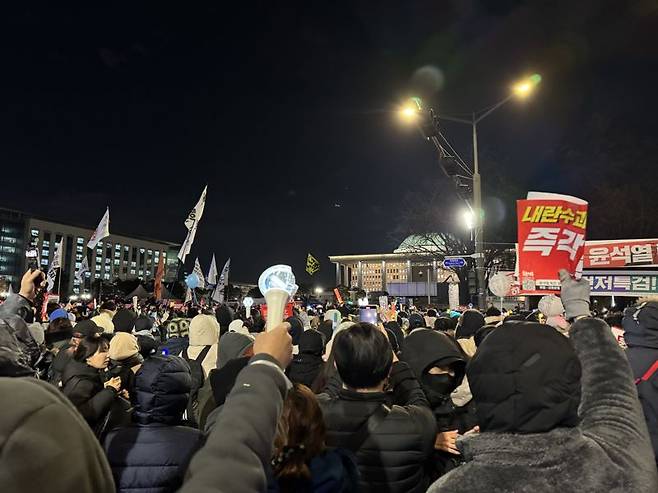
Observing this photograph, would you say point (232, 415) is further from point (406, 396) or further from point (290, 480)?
point (406, 396)

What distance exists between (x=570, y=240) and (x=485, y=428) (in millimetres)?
7574

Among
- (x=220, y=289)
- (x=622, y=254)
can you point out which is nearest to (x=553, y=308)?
(x=622, y=254)

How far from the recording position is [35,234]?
115438 mm

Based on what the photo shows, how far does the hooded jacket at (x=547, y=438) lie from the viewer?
161 cm

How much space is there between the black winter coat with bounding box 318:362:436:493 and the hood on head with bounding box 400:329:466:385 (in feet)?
3.13

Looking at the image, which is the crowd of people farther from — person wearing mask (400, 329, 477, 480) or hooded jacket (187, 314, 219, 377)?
hooded jacket (187, 314, 219, 377)

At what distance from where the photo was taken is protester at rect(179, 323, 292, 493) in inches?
40.9

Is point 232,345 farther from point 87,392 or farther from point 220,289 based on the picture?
point 220,289

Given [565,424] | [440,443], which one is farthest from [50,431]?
[440,443]

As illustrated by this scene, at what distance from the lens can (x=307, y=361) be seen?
514 centimetres

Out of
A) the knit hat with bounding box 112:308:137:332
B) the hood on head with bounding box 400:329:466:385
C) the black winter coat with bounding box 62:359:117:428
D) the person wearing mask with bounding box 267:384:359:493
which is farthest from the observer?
the knit hat with bounding box 112:308:137:332

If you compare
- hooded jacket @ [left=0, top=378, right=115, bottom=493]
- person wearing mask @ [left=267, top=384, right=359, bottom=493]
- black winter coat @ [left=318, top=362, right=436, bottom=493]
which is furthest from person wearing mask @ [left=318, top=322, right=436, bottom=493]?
hooded jacket @ [left=0, top=378, right=115, bottom=493]

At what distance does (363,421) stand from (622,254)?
77.7ft

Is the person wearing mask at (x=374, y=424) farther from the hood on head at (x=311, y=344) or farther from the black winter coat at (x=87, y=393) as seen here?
the hood on head at (x=311, y=344)
